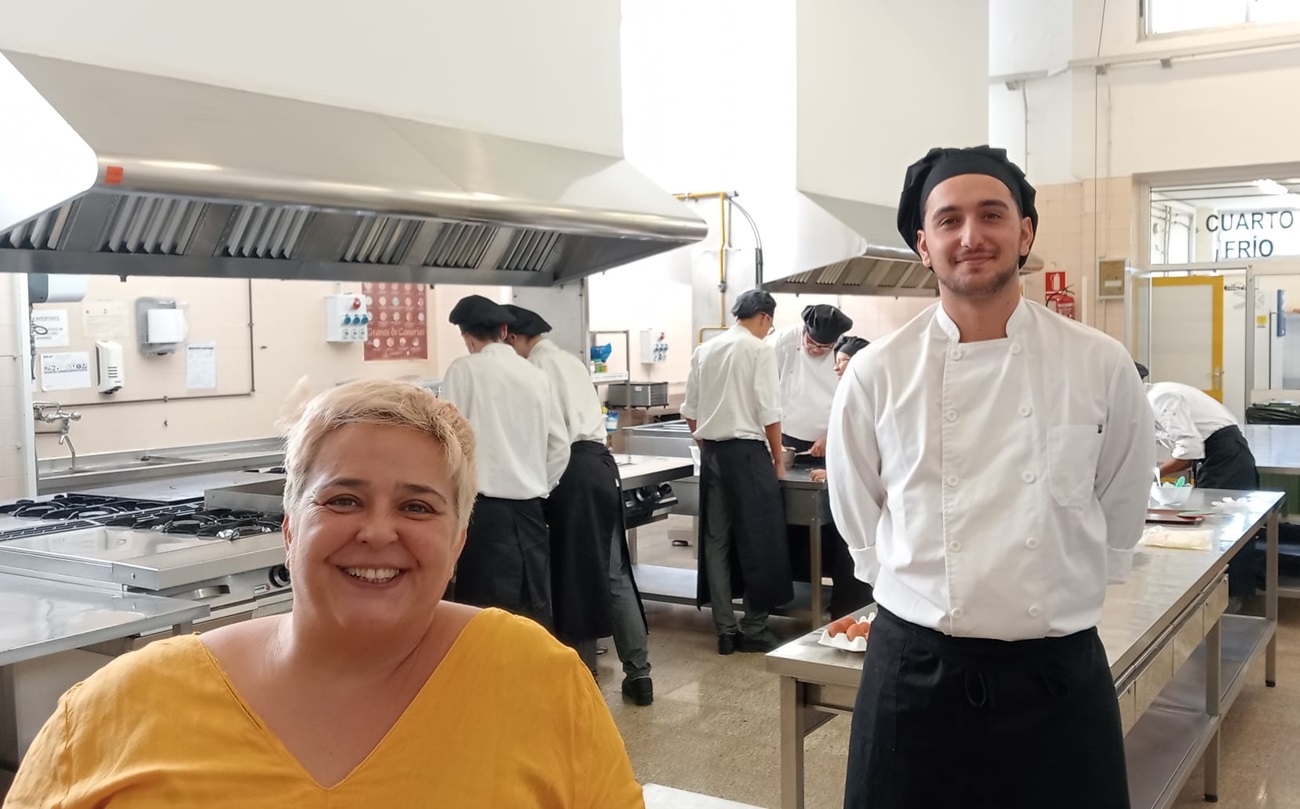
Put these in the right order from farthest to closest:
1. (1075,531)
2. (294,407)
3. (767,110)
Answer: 1. (767,110)
2. (1075,531)
3. (294,407)

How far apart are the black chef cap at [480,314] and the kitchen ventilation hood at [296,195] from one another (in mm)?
140

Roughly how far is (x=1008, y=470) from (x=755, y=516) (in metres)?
3.24

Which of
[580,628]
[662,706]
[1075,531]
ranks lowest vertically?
[662,706]

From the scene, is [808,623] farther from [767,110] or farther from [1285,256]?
[1285,256]

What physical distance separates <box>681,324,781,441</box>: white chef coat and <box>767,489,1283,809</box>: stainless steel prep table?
181cm

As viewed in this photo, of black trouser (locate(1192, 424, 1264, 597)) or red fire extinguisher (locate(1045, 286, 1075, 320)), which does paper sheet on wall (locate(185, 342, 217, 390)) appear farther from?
red fire extinguisher (locate(1045, 286, 1075, 320))

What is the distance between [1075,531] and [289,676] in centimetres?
135

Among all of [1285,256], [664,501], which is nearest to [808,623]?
[664,501]

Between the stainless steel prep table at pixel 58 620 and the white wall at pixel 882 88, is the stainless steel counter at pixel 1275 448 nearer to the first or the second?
the white wall at pixel 882 88

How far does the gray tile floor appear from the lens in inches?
147

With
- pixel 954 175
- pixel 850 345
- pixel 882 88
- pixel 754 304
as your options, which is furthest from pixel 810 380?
pixel 954 175

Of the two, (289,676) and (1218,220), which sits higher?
(1218,220)

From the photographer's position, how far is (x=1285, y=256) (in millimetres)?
9500

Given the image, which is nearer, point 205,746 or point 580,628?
point 205,746
